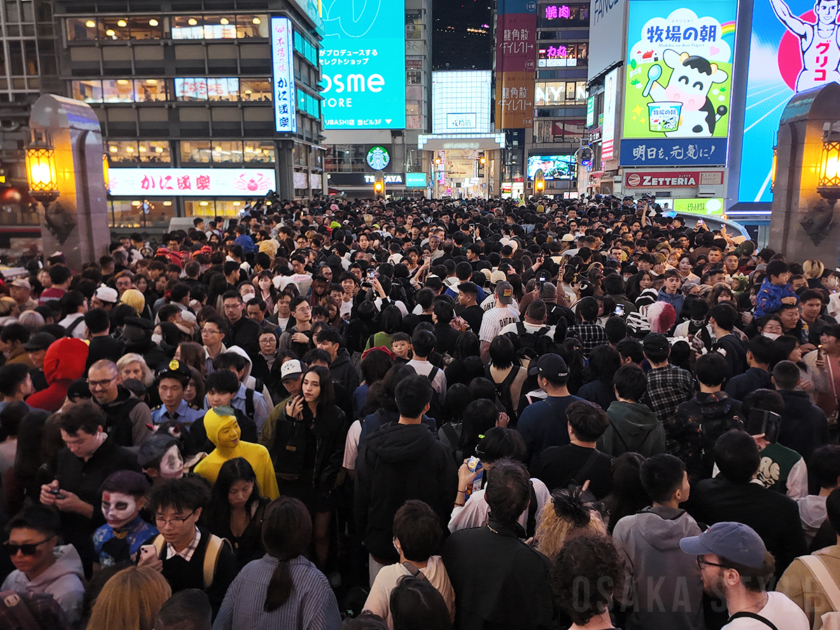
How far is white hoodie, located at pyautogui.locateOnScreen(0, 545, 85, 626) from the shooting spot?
2820 mm

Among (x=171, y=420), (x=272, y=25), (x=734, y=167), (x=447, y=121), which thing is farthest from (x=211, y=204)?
(x=447, y=121)

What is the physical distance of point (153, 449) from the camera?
3.65 m

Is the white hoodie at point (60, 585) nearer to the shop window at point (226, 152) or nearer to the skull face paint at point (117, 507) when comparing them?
the skull face paint at point (117, 507)

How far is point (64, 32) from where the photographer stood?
30297 mm

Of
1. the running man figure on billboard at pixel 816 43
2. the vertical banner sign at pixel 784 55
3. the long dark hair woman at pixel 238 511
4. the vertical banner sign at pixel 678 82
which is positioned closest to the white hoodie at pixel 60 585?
the long dark hair woman at pixel 238 511

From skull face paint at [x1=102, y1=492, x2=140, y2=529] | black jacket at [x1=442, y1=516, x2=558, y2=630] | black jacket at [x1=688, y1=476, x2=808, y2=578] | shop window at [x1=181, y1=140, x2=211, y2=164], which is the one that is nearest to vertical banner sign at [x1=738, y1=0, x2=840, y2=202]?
shop window at [x1=181, y1=140, x2=211, y2=164]

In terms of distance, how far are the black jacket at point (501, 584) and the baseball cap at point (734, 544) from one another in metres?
0.70

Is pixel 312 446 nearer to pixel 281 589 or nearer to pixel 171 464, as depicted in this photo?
pixel 171 464

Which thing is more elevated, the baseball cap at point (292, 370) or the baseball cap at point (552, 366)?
the baseball cap at point (552, 366)

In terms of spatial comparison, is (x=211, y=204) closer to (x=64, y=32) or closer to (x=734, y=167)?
(x=64, y=32)

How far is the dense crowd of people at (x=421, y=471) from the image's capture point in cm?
267

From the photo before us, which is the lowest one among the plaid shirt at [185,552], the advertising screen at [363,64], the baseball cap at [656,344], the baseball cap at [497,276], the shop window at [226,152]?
A: the plaid shirt at [185,552]

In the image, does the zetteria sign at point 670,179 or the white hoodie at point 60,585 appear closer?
the white hoodie at point 60,585

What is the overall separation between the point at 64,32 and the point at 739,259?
33.6 meters
